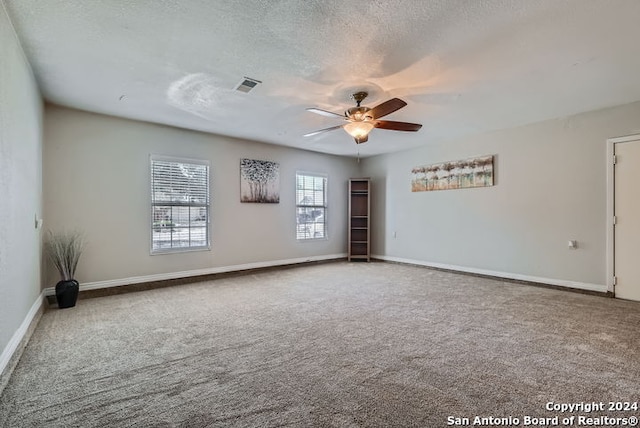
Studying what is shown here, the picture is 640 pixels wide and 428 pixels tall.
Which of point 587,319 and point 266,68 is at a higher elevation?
point 266,68

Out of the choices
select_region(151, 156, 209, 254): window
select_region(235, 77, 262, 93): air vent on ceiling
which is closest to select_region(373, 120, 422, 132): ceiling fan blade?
select_region(235, 77, 262, 93): air vent on ceiling

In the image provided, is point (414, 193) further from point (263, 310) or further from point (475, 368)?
point (475, 368)

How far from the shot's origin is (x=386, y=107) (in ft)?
10.6

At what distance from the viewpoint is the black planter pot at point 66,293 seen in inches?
148

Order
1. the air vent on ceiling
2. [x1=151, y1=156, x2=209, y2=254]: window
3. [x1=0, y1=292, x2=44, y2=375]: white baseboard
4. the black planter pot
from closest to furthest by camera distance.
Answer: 1. [x1=0, y1=292, x2=44, y2=375]: white baseboard
2. the air vent on ceiling
3. the black planter pot
4. [x1=151, y1=156, x2=209, y2=254]: window

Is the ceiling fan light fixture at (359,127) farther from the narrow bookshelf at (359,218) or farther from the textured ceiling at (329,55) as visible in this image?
the narrow bookshelf at (359,218)

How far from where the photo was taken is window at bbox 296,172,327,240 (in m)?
6.80

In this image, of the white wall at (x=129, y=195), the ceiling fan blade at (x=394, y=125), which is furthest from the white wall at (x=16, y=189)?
the ceiling fan blade at (x=394, y=125)

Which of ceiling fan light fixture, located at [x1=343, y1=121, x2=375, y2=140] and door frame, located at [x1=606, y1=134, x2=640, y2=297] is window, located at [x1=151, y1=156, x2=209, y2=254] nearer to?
ceiling fan light fixture, located at [x1=343, y1=121, x2=375, y2=140]

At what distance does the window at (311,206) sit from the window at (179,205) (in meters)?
2.03

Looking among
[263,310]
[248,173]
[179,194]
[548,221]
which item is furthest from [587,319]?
[179,194]

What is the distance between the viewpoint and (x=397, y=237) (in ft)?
22.9

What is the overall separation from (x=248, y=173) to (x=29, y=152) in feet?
10.5

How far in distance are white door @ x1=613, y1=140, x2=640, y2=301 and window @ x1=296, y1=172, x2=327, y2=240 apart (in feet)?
16.2
